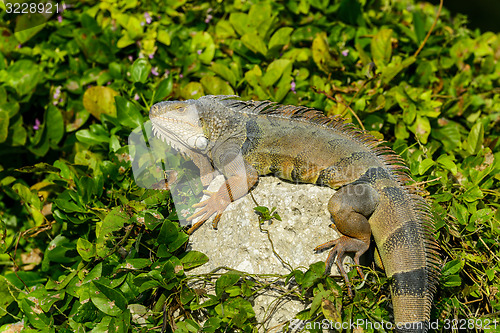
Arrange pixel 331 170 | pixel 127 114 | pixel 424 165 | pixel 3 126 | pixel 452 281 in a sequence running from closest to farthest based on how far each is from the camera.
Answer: pixel 452 281 < pixel 331 170 < pixel 424 165 < pixel 127 114 < pixel 3 126

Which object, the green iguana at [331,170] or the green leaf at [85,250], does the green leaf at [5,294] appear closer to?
the green leaf at [85,250]

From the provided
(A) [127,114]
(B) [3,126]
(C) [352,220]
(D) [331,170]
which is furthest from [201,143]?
(B) [3,126]

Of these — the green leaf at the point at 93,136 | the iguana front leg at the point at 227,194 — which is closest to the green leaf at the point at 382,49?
the iguana front leg at the point at 227,194

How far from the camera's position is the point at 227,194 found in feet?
9.53

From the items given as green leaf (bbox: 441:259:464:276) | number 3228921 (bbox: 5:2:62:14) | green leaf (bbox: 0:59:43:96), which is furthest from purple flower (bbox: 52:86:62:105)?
green leaf (bbox: 441:259:464:276)

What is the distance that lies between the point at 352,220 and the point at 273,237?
1.74 feet

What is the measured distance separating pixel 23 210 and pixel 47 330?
4.85 ft

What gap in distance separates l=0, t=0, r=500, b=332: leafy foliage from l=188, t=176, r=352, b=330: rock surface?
Answer: 134 millimetres

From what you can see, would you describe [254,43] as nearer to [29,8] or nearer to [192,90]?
[192,90]

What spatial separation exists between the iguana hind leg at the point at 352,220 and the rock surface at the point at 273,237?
8 centimetres

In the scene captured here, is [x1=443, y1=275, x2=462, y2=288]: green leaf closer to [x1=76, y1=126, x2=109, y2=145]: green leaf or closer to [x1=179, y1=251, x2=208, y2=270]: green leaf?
[x1=179, y1=251, x2=208, y2=270]: green leaf

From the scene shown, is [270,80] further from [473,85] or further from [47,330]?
[47,330]

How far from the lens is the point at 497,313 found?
95.0 inches

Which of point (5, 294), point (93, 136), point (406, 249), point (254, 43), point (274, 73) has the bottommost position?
point (5, 294)
